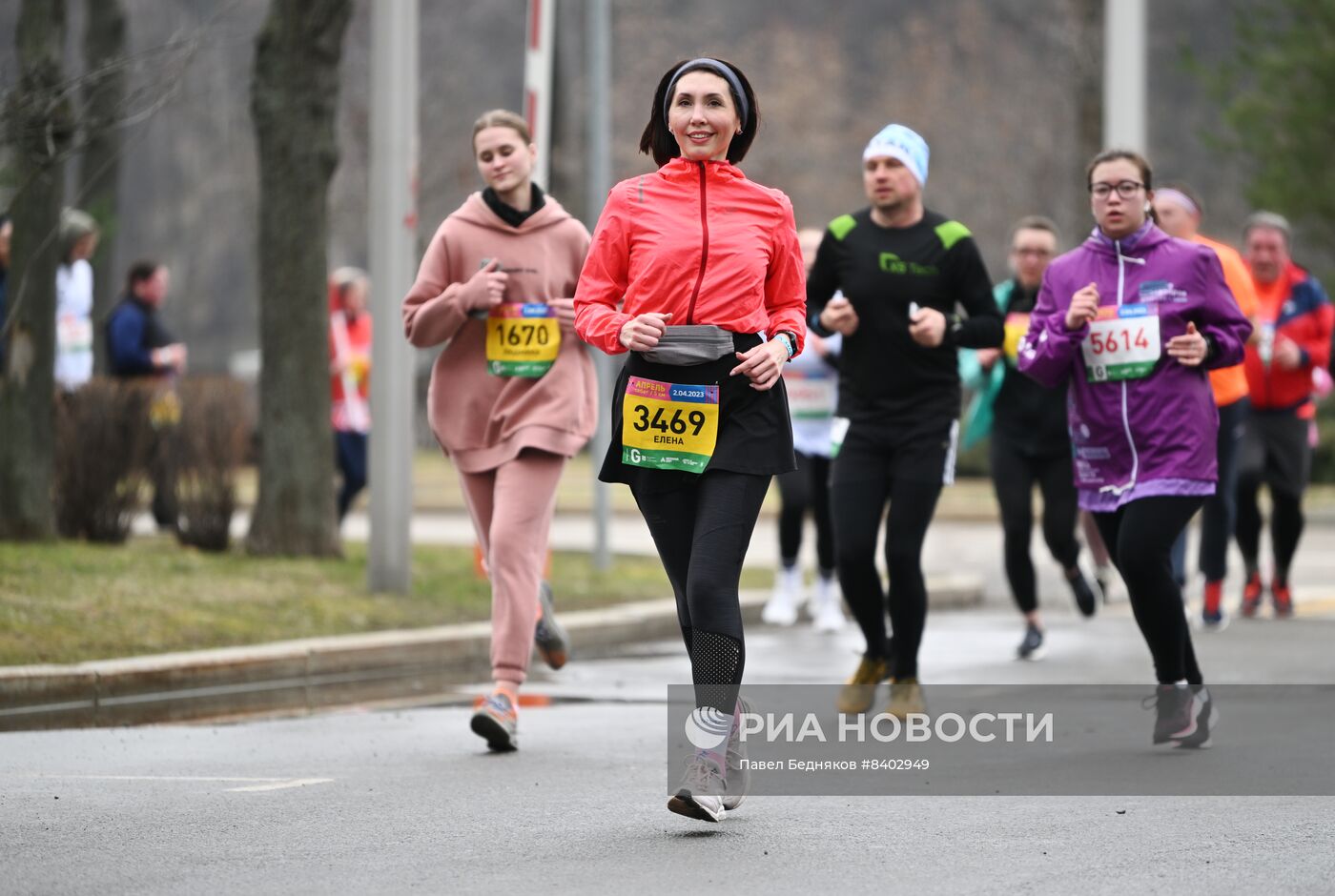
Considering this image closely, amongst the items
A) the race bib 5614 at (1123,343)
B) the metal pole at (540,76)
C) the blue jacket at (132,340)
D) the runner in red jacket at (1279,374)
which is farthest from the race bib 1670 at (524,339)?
the blue jacket at (132,340)

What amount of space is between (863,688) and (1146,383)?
1.75m

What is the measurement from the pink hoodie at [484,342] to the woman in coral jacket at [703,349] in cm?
168

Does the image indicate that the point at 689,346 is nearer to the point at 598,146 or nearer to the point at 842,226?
the point at 842,226

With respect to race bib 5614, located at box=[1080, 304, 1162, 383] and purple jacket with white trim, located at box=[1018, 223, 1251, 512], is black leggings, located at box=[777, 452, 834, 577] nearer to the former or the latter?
purple jacket with white trim, located at box=[1018, 223, 1251, 512]

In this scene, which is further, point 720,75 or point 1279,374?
point 1279,374

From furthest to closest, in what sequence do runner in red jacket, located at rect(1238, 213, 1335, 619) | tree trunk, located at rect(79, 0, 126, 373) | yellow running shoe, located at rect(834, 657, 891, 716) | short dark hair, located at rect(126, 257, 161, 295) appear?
tree trunk, located at rect(79, 0, 126, 373) < short dark hair, located at rect(126, 257, 161, 295) < runner in red jacket, located at rect(1238, 213, 1335, 619) < yellow running shoe, located at rect(834, 657, 891, 716)

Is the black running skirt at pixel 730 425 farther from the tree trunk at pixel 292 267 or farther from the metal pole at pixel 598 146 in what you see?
the metal pole at pixel 598 146

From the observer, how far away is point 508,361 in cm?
790

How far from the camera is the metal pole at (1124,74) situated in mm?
15594

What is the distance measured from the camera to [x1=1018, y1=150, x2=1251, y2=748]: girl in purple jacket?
736 cm

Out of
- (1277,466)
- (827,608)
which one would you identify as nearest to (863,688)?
(827,608)

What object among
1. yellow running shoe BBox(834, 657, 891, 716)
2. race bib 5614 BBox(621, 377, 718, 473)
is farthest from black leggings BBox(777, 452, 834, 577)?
race bib 5614 BBox(621, 377, 718, 473)

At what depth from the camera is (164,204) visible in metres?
57.5

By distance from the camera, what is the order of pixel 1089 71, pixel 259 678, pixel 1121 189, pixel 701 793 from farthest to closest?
pixel 1089 71 → pixel 259 678 → pixel 1121 189 → pixel 701 793
